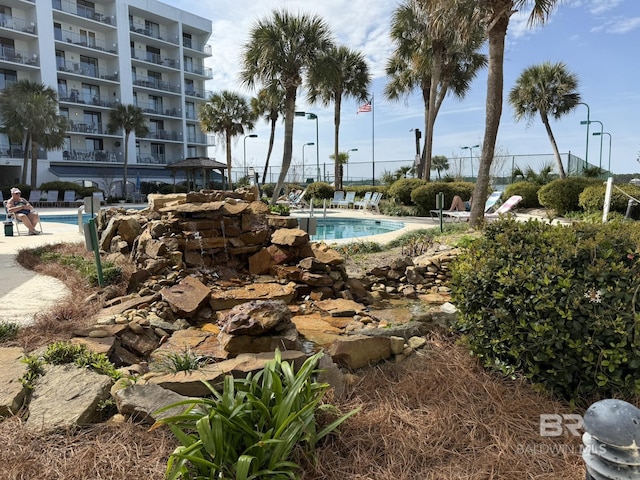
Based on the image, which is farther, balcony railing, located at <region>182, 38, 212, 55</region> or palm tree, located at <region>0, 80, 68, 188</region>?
balcony railing, located at <region>182, 38, 212, 55</region>

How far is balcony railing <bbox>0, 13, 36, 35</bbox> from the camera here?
3275 centimetres

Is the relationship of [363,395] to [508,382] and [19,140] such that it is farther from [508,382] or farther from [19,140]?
[19,140]

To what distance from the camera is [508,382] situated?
2.45 meters

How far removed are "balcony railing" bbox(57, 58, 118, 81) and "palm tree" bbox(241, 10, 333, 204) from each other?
93.0ft

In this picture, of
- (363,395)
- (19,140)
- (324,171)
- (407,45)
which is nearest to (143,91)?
(19,140)

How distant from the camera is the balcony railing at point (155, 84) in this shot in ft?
135

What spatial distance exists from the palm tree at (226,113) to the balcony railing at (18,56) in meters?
15.4

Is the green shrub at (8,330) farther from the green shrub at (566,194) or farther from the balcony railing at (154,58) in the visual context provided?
the balcony railing at (154,58)

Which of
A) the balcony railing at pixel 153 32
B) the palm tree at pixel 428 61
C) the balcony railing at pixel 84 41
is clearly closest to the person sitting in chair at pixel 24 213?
the palm tree at pixel 428 61

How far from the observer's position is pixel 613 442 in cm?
126

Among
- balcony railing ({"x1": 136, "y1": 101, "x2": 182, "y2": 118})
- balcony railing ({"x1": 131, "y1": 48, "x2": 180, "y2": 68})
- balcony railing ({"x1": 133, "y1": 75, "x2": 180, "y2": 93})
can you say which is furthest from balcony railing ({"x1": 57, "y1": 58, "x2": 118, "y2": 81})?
balcony railing ({"x1": 136, "y1": 101, "x2": 182, "y2": 118})

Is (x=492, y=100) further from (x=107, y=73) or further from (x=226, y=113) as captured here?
(x=107, y=73)

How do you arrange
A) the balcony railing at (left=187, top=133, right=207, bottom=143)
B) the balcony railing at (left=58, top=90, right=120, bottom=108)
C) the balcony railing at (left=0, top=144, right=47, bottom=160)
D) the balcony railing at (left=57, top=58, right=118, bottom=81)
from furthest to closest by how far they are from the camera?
the balcony railing at (left=187, top=133, right=207, bottom=143) < the balcony railing at (left=57, top=58, right=118, bottom=81) < the balcony railing at (left=58, top=90, right=120, bottom=108) < the balcony railing at (left=0, top=144, right=47, bottom=160)

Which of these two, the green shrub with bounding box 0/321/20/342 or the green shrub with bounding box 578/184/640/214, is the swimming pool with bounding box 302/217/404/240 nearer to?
the green shrub with bounding box 578/184/640/214
